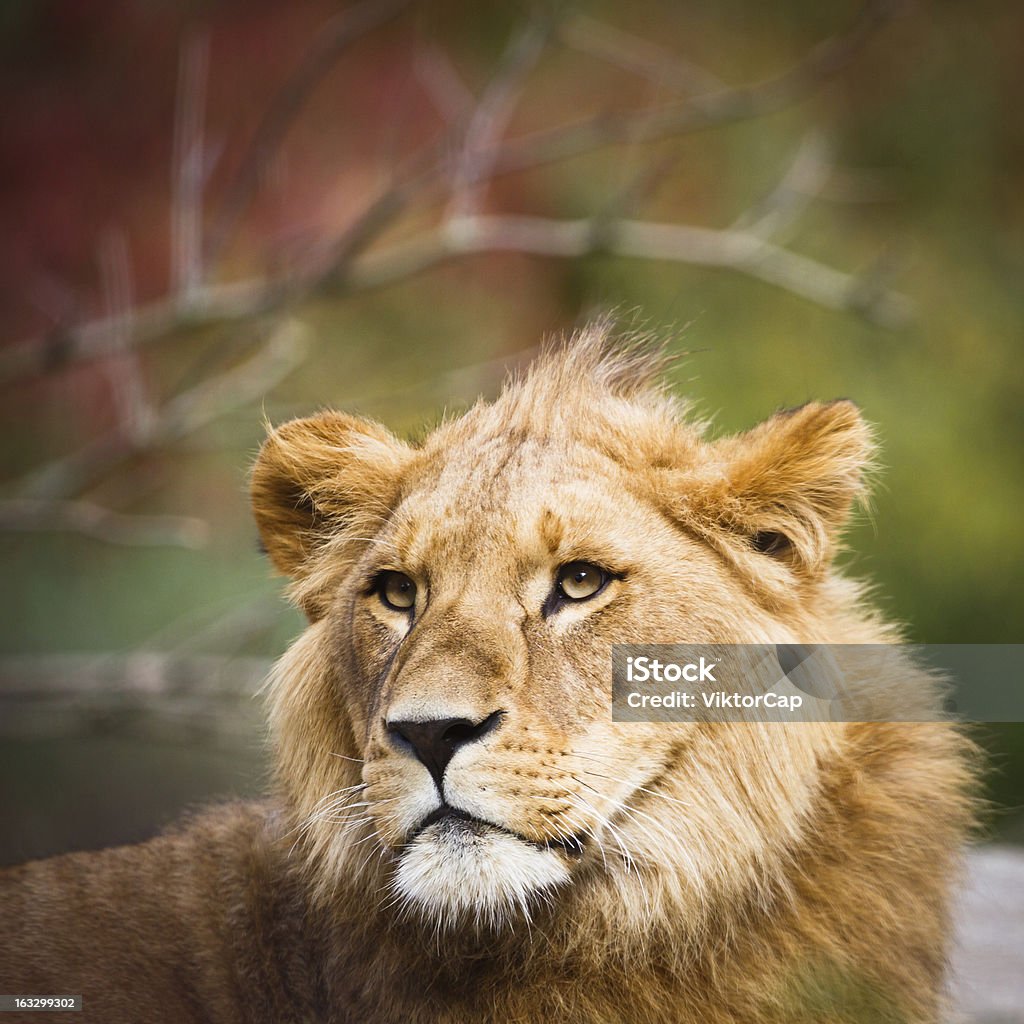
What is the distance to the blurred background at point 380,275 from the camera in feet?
10.5

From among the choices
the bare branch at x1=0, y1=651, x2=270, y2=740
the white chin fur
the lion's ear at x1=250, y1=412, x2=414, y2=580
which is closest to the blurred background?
the bare branch at x1=0, y1=651, x2=270, y2=740


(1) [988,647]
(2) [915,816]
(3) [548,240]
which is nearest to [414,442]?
(2) [915,816]

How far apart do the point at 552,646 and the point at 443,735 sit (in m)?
0.17

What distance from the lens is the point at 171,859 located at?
1.79 m

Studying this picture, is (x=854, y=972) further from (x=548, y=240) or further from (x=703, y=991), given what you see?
(x=548, y=240)

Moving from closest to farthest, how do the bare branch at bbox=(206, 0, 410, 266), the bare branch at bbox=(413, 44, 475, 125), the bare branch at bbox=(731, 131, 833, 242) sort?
the bare branch at bbox=(206, 0, 410, 266), the bare branch at bbox=(413, 44, 475, 125), the bare branch at bbox=(731, 131, 833, 242)

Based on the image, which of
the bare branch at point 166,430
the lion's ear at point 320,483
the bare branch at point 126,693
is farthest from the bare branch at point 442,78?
the lion's ear at point 320,483

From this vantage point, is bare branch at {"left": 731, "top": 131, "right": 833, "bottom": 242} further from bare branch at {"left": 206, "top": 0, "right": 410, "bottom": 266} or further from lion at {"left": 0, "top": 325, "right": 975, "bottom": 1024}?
lion at {"left": 0, "top": 325, "right": 975, "bottom": 1024}

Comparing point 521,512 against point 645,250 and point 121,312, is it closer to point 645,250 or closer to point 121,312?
point 645,250

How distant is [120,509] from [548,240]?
1.63 meters

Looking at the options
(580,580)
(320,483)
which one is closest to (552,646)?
(580,580)

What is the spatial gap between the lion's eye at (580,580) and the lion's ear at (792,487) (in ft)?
0.46

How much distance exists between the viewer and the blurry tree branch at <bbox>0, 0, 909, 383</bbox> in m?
2.92

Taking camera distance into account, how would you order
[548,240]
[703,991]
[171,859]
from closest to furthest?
[703,991] < [171,859] < [548,240]
